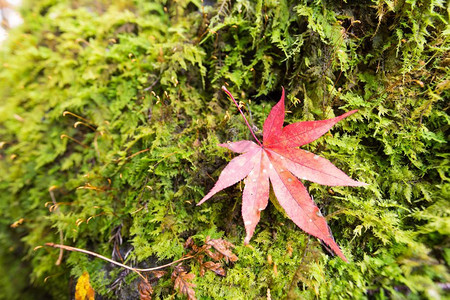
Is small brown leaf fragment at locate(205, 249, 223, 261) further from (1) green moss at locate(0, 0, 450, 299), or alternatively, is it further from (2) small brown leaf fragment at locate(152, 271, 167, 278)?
(2) small brown leaf fragment at locate(152, 271, 167, 278)

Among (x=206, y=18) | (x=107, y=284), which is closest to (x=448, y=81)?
(x=206, y=18)

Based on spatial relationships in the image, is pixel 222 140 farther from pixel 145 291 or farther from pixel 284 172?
pixel 145 291

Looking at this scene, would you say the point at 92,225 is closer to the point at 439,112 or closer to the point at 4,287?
the point at 4,287

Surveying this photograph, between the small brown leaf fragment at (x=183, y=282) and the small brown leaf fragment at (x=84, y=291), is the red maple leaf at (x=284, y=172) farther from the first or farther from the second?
the small brown leaf fragment at (x=84, y=291)

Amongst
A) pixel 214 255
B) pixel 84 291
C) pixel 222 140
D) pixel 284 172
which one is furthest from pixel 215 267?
pixel 84 291

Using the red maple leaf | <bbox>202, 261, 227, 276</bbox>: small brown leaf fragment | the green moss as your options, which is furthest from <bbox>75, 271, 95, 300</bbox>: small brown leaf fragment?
the red maple leaf

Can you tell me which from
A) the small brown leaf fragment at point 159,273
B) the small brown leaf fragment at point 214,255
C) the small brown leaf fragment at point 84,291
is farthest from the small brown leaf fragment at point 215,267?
the small brown leaf fragment at point 84,291
